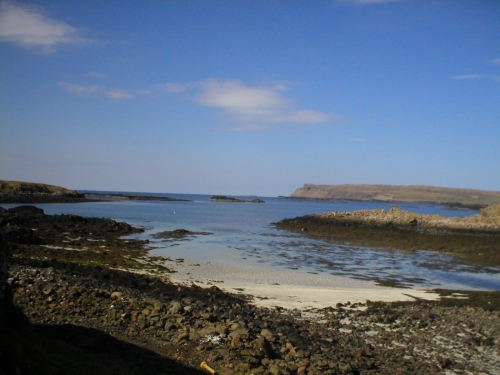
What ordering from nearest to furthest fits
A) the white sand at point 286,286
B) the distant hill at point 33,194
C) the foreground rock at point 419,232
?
the white sand at point 286,286, the foreground rock at point 419,232, the distant hill at point 33,194

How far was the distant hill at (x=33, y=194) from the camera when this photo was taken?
77769mm

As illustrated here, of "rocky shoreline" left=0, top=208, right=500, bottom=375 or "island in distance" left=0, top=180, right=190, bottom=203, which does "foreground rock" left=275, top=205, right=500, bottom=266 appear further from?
"island in distance" left=0, top=180, right=190, bottom=203

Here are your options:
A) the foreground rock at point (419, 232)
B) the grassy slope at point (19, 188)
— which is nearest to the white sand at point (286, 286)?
the foreground rock at point (419, 232)

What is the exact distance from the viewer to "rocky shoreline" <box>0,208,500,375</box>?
19.5 feet

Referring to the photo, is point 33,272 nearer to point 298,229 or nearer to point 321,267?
point 321,267

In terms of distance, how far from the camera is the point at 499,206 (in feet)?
186

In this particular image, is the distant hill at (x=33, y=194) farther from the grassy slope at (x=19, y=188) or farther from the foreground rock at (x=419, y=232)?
the foreground rock at (x=419, y=232)

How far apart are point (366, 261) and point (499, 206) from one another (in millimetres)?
42160

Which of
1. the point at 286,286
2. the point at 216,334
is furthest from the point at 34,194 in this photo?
the point at 216,334

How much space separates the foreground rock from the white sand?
11.8 meters

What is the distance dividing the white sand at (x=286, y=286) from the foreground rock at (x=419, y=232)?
1176 centimetres

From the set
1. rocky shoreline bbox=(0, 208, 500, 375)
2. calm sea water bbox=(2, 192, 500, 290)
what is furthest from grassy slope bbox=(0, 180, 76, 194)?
rocky shoreline bbox=(0, 208, 500, 375)

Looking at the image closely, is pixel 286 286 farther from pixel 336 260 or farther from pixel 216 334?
pixel 336 260

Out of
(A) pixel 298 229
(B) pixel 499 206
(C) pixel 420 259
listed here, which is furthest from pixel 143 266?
(B) pixel 499 206
